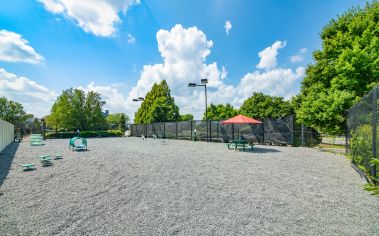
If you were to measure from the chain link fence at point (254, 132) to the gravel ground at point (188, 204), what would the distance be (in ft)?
28.8

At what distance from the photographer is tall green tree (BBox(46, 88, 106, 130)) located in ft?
120

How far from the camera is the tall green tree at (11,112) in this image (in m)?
50.7

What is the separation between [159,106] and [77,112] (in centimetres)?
1554

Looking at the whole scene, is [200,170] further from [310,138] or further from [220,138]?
[220,138]

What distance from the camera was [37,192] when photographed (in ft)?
17.3

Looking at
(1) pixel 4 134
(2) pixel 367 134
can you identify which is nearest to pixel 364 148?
(2) pixel 367 134

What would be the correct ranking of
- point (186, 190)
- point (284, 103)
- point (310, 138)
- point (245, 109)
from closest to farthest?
1. point (186, 190)
2. point (310, 138)
3. point (284, 103)
4. point (245, 109)

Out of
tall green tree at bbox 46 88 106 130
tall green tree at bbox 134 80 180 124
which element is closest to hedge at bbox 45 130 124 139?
tall green tree at bbox 46 88 106 130

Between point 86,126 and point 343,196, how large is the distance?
4212cm

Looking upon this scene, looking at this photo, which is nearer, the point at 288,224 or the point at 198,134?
the point at 288,224

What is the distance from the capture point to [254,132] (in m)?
17.9

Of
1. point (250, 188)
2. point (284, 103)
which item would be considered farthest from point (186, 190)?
point (284, 103)

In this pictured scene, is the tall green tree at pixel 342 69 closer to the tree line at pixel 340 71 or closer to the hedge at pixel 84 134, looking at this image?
the tree line at pixel 340 71

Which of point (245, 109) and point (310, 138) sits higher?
point (245, 109)
